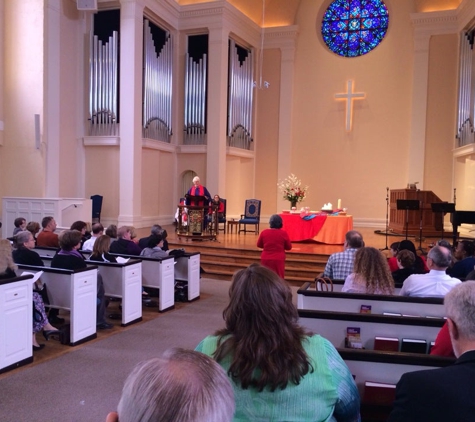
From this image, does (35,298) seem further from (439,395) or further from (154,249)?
(439,395)

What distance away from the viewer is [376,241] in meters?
11.2

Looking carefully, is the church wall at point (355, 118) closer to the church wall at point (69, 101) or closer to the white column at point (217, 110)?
the white column at point (217, 110)

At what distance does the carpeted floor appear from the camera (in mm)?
3488

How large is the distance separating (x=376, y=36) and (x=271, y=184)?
213 inches

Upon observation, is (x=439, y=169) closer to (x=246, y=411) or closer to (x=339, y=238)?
(x=339, y=238)

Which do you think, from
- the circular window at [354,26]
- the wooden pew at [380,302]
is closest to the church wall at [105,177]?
the circular window at [354,26]

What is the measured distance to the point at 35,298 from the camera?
480cm

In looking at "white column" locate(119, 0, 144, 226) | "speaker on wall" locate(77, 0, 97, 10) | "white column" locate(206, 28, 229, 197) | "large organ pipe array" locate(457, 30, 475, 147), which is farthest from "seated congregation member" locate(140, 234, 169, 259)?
"large organ pipe array" locate(457, 30, 475, 147)

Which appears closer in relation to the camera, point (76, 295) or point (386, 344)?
point (386, 344)

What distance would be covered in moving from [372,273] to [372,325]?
74cm

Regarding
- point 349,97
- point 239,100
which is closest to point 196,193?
point 239,100

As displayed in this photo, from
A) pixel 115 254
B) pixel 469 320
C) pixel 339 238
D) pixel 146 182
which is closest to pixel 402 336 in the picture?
pixel 469 320

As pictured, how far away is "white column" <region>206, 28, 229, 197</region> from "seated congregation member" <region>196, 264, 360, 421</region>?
1198 cm

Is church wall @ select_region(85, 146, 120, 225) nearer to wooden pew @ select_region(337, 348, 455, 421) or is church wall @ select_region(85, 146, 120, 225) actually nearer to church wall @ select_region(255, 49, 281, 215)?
church wall @ select_region(255, 49, 281, 215)
